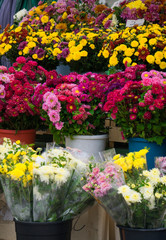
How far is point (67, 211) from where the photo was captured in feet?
4.44

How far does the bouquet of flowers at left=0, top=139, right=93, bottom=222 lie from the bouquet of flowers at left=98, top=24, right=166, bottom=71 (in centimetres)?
104

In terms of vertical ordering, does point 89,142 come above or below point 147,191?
above

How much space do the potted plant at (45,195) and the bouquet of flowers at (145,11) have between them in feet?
5.52

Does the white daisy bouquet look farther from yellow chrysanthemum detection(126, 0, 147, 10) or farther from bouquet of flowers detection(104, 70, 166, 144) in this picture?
yellow chrysanthemum detection(126, 0, 147, 10)

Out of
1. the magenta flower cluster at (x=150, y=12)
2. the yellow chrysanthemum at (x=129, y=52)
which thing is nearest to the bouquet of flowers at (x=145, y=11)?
the magenta flower cluster at (x=150, y=12)

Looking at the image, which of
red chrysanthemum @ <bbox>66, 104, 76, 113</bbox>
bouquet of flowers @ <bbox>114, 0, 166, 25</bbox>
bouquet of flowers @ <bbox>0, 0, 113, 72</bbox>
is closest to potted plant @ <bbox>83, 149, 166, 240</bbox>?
red chrysanthemum @ <bbox>66, 104, 76, 113</bbox>

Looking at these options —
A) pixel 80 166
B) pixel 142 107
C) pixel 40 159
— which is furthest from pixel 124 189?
pixel 142 107

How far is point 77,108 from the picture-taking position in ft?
6.56

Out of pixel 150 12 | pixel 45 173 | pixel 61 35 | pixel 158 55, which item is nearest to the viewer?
pixel 45 173

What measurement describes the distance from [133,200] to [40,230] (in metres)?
0.38

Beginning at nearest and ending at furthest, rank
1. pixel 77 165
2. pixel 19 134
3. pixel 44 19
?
pixel 77 165, pixel 19 134, pixel 44 19

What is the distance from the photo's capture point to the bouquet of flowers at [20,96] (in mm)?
2259

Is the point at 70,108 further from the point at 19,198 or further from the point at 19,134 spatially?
the point at 19,198

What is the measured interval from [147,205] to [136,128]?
2.61ft
